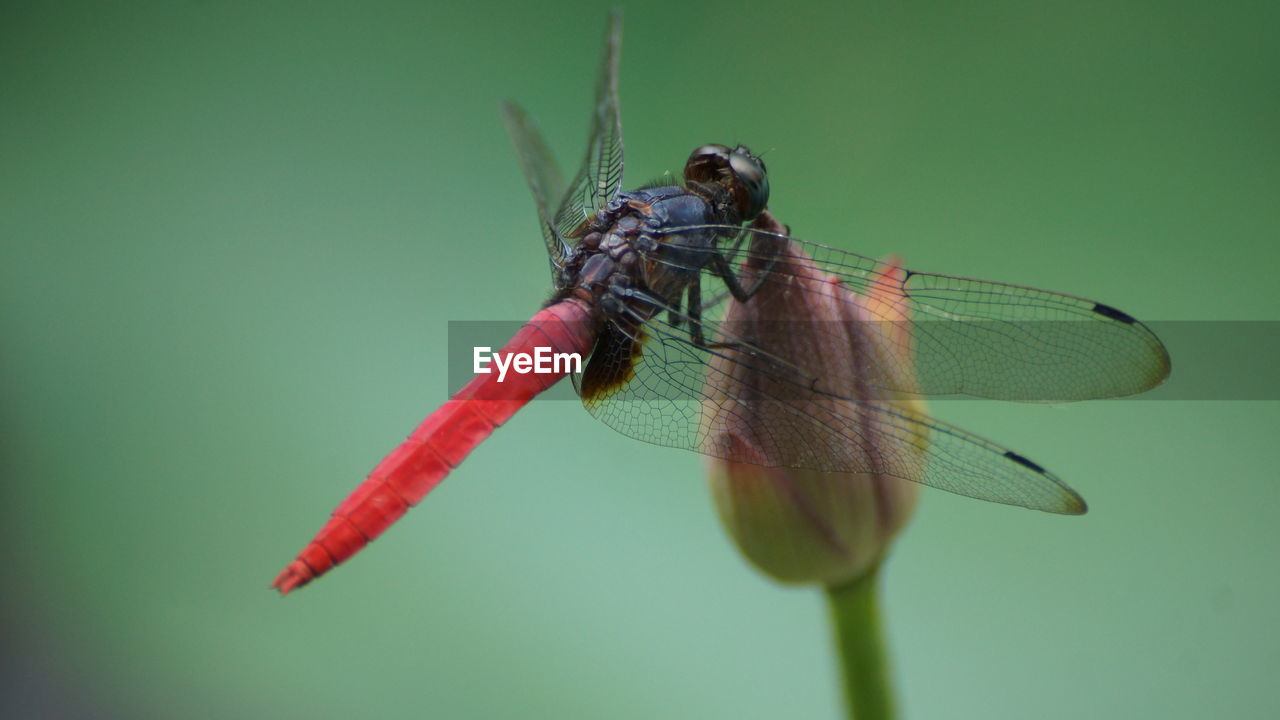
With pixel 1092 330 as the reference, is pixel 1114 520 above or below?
below

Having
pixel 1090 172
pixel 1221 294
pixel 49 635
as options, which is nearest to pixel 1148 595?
pixel 1221 294

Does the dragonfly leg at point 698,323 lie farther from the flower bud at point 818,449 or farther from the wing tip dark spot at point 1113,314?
the wing tip dark spot at point 1113,314

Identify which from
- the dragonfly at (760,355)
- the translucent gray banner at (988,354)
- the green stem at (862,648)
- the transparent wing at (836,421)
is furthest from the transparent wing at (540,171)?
the green stem at (862,648)

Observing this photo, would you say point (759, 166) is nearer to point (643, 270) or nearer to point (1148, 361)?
point (643, 270)

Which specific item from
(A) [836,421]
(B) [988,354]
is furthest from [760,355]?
(B) [988,354]

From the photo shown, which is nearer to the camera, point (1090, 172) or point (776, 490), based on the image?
point (776, 490)

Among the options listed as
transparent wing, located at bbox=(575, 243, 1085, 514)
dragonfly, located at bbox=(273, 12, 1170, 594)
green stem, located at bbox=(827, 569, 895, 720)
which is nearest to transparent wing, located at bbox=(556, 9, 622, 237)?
dragonfly, located at bbox=(273, 12, 1170, 594)

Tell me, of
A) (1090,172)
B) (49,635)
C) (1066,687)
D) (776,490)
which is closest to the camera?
(776,490)
